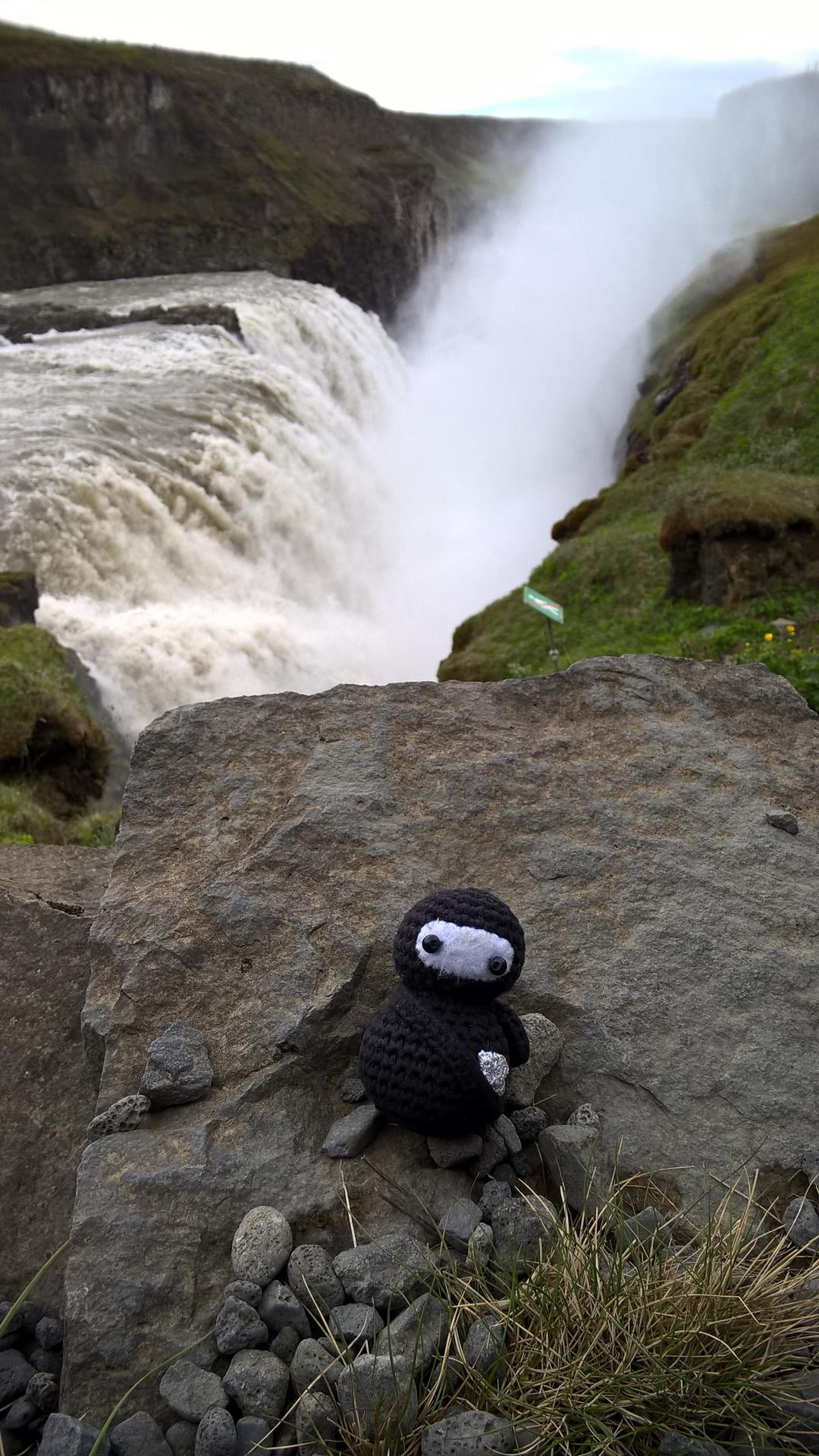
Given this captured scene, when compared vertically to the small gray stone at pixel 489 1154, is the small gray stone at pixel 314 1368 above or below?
below

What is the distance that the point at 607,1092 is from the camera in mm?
2932

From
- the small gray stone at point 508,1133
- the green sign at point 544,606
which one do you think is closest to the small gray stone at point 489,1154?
the small gray stone at point 508,1133

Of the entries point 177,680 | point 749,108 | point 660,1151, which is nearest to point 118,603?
point 177,680

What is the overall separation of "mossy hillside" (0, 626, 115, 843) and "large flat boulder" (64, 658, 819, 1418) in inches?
178

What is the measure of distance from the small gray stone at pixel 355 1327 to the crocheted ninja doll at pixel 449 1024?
18.3 inches

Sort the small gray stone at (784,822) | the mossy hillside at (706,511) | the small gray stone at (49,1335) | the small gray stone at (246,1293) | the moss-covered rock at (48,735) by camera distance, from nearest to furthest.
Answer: the small gray stone at (246,1293) < the small gray stone at (49,1335) < the small gray stone at (784,822) < the moss-covered rock at (48,735) < the mossy hillside at (706,511)

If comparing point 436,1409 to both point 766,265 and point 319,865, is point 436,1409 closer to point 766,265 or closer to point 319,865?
point 319,865

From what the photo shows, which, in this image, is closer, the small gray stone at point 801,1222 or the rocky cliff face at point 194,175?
→ the small gray stone at point 801,1222

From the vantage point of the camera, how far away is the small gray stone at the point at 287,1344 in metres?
2.24

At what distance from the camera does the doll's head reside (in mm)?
2660

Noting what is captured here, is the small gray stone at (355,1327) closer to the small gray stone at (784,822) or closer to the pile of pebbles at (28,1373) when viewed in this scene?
the pile of pebbles at (28,1373)

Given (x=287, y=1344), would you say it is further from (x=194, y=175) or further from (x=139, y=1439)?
(x=194, y=175)

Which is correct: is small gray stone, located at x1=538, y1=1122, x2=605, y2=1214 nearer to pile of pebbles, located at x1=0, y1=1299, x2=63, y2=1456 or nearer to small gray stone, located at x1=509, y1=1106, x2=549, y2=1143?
small gray stone, located at x1=509, y1=1106, x2=549, y2=1143

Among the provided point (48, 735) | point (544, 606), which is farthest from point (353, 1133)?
point (48, 735)
